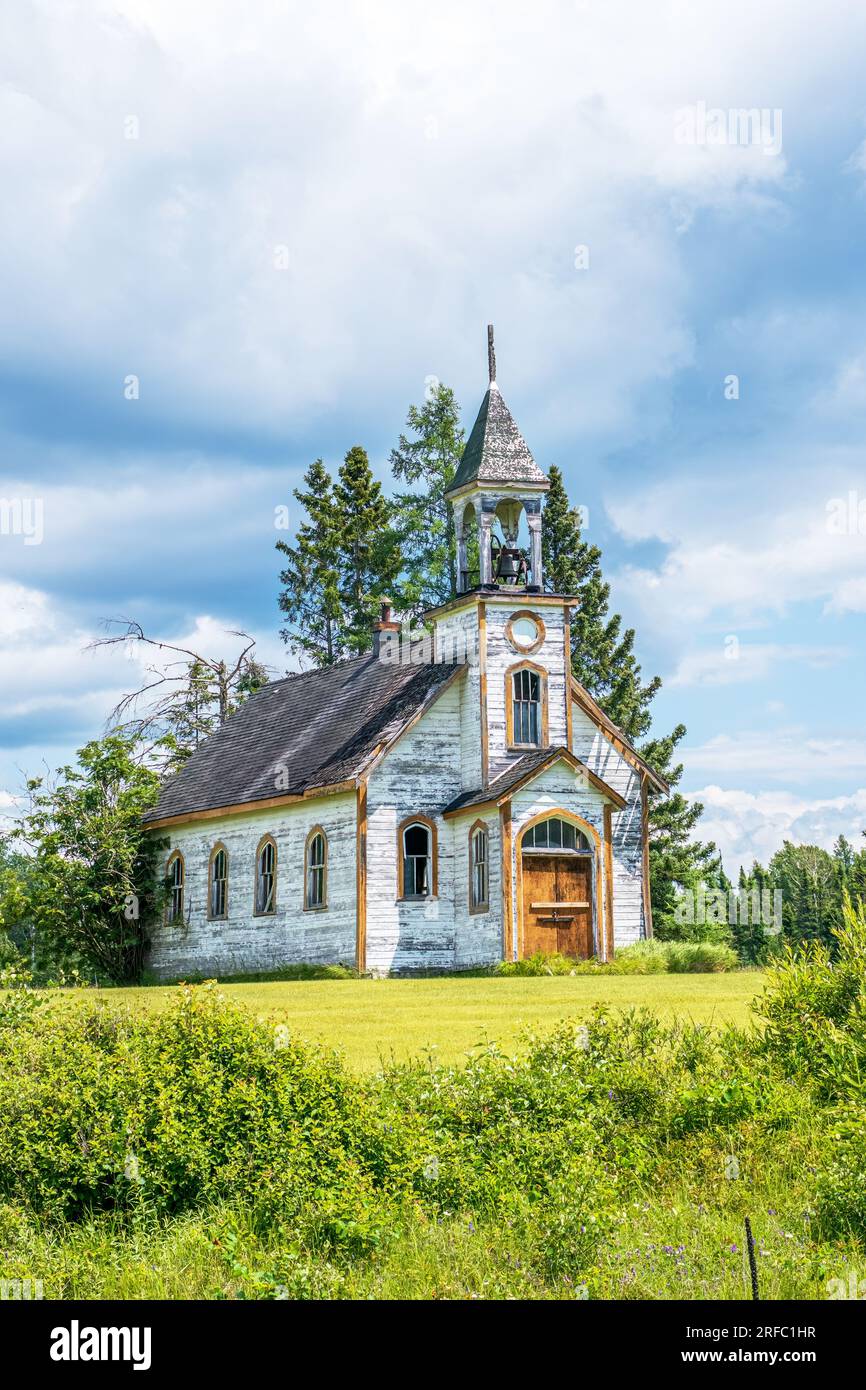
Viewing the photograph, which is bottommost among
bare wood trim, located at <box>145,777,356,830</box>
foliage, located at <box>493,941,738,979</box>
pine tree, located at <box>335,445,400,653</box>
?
foliage, located at <box>493,941,738,979</box>

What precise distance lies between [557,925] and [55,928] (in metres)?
15.1

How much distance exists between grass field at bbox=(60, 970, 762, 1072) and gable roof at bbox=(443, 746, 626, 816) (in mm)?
5052

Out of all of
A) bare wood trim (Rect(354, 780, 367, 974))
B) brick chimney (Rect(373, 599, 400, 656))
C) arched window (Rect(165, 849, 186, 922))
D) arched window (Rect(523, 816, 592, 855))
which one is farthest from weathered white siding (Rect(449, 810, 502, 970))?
arched window (Rect(165, 849, 186, 922))

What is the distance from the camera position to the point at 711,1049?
46.6 feet

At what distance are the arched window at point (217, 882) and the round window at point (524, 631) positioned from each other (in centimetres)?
987

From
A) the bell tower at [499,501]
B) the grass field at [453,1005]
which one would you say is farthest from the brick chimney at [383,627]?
the grass field at [453,1005]

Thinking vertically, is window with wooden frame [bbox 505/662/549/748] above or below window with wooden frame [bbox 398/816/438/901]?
above

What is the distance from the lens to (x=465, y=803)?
114 ft

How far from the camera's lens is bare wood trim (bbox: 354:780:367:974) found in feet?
112

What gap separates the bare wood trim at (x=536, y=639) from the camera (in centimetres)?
3603

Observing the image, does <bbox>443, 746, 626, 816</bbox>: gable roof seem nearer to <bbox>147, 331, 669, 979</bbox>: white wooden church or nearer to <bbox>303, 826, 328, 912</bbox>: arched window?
<bbox>147, 331, 669, 979</bbox>: white wooden church

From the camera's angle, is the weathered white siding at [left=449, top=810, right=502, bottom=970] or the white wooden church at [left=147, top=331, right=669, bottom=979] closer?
the weathered white siding at [left=449, top=810, right=502, bottom=970]
